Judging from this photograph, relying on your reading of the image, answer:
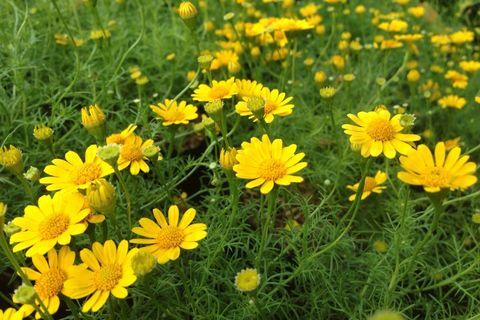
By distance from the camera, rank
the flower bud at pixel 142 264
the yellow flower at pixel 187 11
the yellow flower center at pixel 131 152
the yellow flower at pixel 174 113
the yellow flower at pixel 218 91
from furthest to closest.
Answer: the yellow flower at pixel 187 11, the yellow flower at pixel 174 113, the yellow flower at pixel 218 91, the yellow flower center at pixel 131 152, the flower bud at pixel 142 264

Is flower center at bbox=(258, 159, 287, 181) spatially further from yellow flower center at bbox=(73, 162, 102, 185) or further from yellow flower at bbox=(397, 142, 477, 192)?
yellow flower center at bbox=(73, 162, 102, 185)

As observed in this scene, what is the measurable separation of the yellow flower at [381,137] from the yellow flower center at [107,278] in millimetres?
665

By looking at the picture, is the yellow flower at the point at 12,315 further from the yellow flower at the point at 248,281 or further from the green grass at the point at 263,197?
the yellow flower at the point at 248,281

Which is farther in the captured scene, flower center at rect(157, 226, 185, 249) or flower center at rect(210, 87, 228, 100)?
flower center at rect(210, 87, 228, 100)

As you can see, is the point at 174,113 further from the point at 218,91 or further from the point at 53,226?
the point at 53,226

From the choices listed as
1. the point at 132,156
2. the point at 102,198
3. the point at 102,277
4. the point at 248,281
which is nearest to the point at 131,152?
the point at 132,156

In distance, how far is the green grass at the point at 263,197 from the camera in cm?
149

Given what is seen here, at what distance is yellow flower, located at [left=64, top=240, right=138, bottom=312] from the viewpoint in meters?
1.11

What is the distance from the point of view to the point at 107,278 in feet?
3.72

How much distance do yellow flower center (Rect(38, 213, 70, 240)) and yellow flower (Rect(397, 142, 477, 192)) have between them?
0.80 metres

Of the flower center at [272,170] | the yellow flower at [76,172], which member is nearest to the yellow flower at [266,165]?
the flower center at [272,170]

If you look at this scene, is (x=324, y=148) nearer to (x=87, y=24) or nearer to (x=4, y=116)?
(x=4, y=116)

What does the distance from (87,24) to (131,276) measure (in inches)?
91.6

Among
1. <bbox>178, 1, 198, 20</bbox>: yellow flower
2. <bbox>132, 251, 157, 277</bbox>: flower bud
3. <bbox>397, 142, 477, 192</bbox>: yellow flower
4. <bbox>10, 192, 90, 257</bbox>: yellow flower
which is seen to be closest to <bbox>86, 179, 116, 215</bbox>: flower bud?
<bbox>10, 192, 90, 257</bbox>: yellow flower
